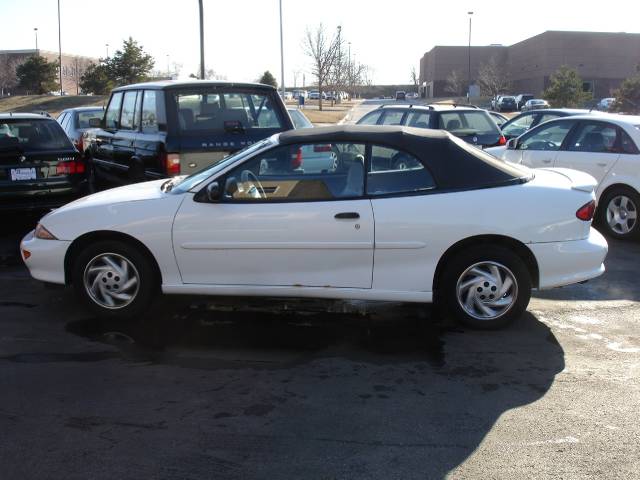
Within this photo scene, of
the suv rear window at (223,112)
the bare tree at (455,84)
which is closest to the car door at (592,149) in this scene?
the suv rear window at (223,112)

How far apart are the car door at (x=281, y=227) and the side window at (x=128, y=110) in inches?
167

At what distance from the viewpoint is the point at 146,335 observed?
207 inches

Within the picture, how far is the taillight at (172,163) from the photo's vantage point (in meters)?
7.71

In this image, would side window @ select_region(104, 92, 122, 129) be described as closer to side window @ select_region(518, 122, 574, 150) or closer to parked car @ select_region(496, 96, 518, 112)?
side window @ select_region(518, 122, 574, 150)

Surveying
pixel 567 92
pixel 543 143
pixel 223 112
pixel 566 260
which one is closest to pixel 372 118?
pixel 543 143

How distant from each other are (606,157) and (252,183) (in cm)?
568

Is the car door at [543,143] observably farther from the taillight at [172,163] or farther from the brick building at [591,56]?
the brick building at [591,56]

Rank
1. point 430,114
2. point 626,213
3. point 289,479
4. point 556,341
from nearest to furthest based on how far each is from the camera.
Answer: point 289,479 → point 556,341 → point 626,213 → point 430,114

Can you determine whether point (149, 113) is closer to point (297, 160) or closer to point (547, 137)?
point (297, 160)

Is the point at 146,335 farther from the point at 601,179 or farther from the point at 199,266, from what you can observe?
the point at 601,179

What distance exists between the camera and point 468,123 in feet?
40.4

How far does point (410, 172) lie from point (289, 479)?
2.84 meters

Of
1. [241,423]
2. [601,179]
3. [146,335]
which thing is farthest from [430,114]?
[241,423]

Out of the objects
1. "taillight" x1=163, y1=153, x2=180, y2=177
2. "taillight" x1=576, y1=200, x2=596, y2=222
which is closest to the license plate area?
"taillight" x1=163, y1=153, x2=180, y2=177
